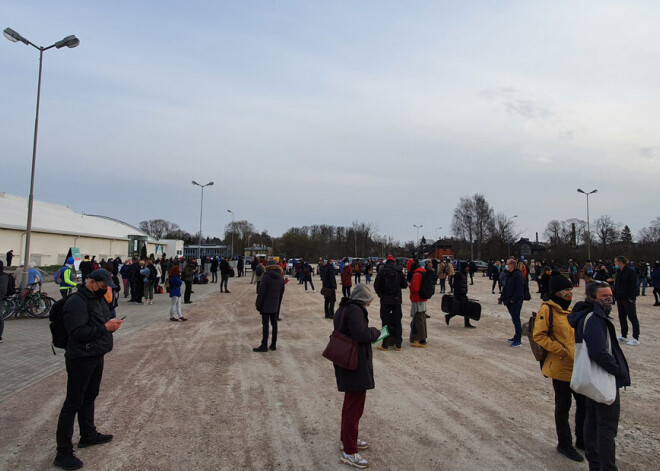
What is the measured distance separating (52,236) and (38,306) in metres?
33.3

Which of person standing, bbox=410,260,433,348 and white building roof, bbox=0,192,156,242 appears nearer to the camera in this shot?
person standing, bbox=410,260,433,348

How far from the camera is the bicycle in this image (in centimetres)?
1228

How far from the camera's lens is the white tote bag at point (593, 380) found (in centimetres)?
338

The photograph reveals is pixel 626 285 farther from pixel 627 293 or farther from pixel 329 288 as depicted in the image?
pixel 329 288

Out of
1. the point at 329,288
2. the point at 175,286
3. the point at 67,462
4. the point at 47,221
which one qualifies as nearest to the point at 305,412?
the point at 67,462

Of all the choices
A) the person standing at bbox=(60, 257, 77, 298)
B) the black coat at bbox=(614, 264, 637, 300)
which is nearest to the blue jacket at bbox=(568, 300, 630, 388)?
the black coat at bbox=(614, 264, 637, 300)

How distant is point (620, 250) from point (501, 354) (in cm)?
5082

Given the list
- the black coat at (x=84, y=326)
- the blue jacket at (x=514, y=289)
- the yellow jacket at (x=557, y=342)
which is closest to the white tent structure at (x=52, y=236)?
the black coat at (x=84, y=326)

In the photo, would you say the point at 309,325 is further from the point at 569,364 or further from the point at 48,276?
the point at 48,276

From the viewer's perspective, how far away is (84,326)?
389 cm

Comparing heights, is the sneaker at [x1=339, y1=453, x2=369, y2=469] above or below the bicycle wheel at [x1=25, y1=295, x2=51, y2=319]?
below

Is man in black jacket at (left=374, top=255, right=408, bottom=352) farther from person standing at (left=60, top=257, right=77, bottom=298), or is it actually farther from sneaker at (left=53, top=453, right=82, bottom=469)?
person standing at (left=60, top=257, right=77, bottom=298)

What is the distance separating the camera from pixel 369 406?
534cm

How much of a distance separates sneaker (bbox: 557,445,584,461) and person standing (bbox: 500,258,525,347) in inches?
204
